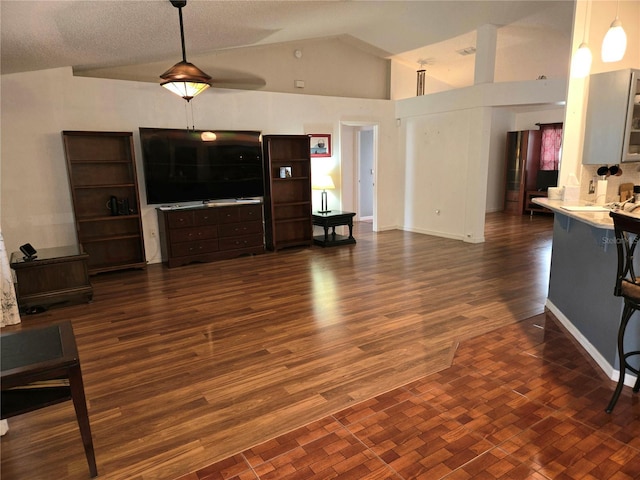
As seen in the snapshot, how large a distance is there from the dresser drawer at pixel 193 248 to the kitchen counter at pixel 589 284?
4.30 metres

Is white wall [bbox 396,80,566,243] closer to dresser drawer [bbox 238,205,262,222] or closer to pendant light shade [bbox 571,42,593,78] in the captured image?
pendant light shade [bbox 571,42,593,78]

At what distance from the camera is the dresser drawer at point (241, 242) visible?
19.7 feet

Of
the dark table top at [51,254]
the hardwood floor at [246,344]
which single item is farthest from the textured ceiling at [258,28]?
the hardwood floor at [246,344]

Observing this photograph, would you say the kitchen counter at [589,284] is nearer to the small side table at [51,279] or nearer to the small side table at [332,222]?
the small side table at [332,222]

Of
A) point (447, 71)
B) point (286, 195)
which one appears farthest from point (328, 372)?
point (447, 71)

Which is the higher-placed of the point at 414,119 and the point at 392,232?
the point at 414,119

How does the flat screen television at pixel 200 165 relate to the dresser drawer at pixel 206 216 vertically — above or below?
above

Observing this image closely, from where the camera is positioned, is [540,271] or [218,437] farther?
[540,271]

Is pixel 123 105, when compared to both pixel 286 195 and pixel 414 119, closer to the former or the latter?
pixel 286 195

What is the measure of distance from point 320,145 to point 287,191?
112cm

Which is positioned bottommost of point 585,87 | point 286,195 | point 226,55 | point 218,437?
point 218,437

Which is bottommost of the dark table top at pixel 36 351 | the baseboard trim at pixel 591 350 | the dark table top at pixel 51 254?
the baseboard trim at pixel 591 350

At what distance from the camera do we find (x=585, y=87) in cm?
358

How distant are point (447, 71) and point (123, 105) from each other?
21.8 ft
